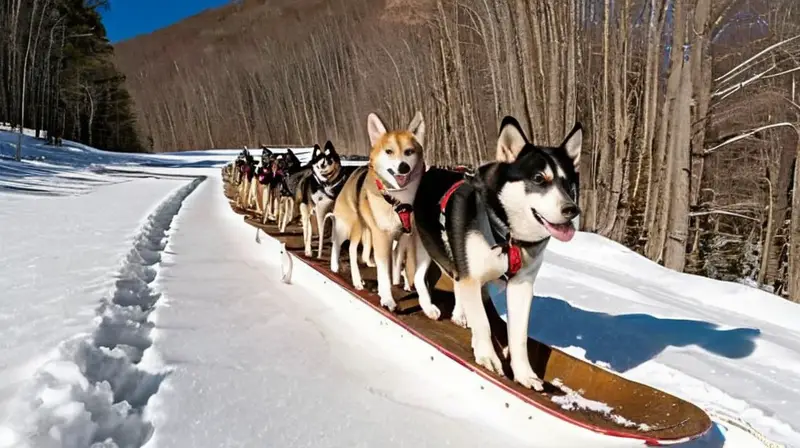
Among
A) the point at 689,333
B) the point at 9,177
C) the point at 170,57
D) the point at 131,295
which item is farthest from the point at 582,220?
the point at 170,57

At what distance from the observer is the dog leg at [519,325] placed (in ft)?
9.93

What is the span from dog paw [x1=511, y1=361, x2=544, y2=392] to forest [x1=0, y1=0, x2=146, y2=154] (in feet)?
93.5

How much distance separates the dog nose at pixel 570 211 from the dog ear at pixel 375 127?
2.03m

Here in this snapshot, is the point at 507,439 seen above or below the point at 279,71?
below

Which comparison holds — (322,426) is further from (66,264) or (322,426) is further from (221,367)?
(66,264)

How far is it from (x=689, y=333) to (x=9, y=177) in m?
21.8

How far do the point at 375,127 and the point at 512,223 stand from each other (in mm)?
1797

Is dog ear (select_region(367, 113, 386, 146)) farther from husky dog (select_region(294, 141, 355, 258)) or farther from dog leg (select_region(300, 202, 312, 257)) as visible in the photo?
dog leg (select_region(300, 202, 312, 257))

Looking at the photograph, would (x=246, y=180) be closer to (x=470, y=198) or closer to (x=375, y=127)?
(x=375, y=127)

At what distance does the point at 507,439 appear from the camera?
2.73 meters

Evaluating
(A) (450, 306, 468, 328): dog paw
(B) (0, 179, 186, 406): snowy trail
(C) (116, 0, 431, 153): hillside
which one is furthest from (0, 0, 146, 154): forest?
(A) (450, 306, 468, 328): dog paw

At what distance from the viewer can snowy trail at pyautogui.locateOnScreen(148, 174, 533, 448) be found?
8.82 feet

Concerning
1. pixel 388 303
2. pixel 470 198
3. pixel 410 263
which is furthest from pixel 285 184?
pixel 470 198

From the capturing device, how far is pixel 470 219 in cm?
315
